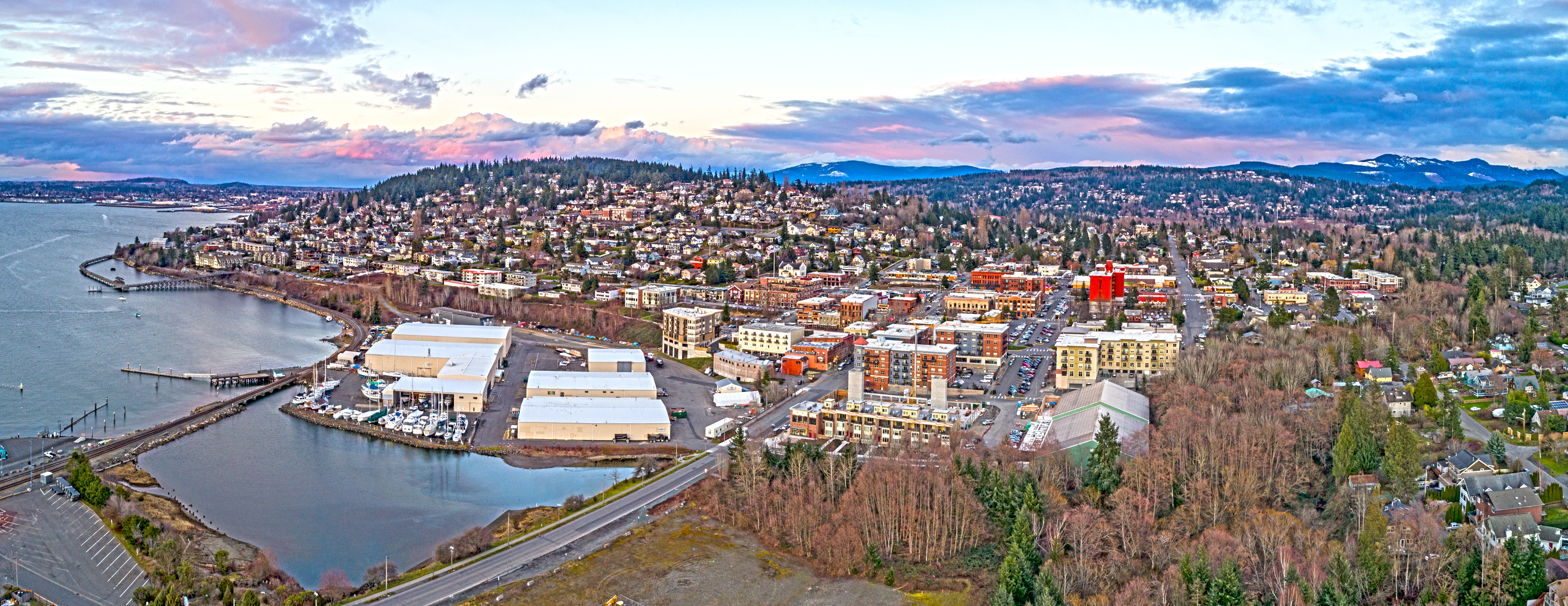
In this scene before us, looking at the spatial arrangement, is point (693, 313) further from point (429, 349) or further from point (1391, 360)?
point (1391, 360)

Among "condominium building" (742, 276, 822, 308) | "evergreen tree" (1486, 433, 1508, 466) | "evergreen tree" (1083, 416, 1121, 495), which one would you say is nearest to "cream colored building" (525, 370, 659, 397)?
"evergreen tree" (1083, 416, 1121, 495)

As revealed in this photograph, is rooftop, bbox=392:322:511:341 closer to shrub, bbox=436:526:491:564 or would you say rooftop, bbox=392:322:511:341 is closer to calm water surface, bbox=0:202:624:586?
calm water surface, bbox=0:202:624:586

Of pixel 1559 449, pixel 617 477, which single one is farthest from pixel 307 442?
pixel 1559 449

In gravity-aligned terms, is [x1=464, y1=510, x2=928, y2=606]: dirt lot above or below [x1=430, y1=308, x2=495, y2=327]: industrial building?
below

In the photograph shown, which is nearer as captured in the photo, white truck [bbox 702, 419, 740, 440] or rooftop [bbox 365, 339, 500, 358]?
white truck [bbox 702, 419, 740, 440]

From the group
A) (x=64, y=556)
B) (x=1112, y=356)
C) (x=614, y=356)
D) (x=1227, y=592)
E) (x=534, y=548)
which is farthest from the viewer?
(x=614, y=356)

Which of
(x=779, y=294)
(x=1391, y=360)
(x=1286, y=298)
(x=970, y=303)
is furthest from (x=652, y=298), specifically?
(x=1391, y=360)

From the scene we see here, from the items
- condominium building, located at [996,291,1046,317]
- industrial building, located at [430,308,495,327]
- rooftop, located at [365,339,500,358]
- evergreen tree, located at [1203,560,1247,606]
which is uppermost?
condominium building, located at [996,291,1046,317]
